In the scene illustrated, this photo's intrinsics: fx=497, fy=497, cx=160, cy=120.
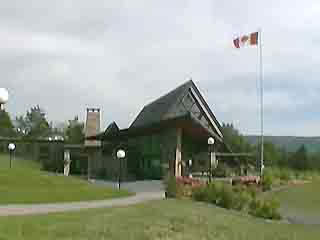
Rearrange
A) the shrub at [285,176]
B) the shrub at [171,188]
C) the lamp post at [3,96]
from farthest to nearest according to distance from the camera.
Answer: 1. the shrub at [285,176]
2. the shrub at [171,188]
3. the lamp post at [3,96]

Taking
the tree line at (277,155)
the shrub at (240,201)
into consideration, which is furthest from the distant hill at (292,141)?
the shrub at (240,201)

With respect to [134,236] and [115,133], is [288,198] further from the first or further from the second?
[115,133]

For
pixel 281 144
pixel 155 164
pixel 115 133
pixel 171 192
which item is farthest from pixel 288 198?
pixel 281 144

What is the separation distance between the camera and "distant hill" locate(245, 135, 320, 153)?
5225 centimetres

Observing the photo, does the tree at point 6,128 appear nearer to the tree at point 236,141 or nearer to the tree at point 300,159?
the tree at point 236,141

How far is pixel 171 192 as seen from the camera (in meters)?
19.9

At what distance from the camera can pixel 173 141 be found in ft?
130

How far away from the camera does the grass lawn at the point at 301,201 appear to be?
20.5 metres

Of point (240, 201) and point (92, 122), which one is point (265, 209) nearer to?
point (240, 201)

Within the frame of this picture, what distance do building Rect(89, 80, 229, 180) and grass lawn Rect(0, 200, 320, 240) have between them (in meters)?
24.0

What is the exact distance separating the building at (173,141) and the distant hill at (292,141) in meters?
11.2

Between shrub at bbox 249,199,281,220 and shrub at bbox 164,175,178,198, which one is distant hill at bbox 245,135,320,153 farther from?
shrub at bbox 249,199,281,220

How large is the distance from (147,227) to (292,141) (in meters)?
47.8

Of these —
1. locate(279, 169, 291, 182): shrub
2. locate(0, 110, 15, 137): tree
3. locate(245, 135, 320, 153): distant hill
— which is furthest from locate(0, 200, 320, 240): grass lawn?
locate(0, 110, 15, 137): tree
